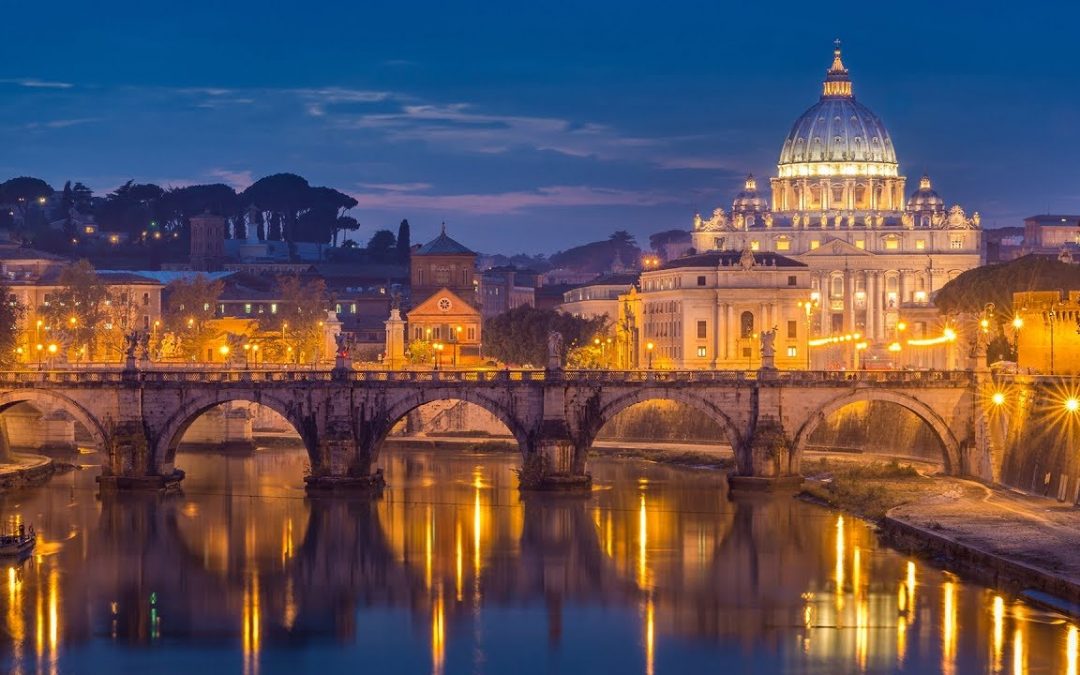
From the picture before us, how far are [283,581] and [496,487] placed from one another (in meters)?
22.4

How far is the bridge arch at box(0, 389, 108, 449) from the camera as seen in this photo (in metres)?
82.6

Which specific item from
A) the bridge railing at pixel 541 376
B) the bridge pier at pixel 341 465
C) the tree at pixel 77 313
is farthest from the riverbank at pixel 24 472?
the tree at pixel 77 313

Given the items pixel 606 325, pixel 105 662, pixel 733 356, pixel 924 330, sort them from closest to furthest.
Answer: pixel 105 662, pixel 924 330, pixel 733 356, pixel 606 325

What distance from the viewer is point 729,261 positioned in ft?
516

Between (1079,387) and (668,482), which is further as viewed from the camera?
(668,482)

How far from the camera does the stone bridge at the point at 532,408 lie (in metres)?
81.1

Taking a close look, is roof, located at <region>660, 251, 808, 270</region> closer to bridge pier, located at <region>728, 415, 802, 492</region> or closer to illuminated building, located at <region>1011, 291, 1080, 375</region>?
illuminated building, located at <region>1011, 291, 1080, 375</region>

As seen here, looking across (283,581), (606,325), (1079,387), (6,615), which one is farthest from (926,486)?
(606,325)

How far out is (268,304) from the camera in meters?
168

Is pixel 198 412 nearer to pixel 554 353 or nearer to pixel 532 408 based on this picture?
pixel 532 408

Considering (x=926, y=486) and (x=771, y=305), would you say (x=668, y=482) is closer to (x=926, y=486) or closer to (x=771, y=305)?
(x=926, y=486)

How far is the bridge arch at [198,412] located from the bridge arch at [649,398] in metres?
10.9

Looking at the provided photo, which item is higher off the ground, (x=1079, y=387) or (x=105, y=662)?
(x=1079, y=387)

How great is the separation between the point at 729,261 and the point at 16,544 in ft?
322
